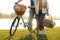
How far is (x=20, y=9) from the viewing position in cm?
288

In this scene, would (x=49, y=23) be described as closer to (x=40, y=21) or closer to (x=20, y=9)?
(x=40, y=21)

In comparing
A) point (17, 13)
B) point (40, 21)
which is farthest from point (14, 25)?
point (40, 21)

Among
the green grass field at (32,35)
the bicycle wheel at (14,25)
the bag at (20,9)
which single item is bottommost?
the green grass field at (32,35)

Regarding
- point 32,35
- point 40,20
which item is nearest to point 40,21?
point 40,20

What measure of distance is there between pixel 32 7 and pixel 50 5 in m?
0.20

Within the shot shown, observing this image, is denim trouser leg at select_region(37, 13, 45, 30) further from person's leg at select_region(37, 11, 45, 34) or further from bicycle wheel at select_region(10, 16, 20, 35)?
bicycle wheel at select_region(10, 16, 20, 35)

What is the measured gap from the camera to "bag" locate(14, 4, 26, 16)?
9.43 ft

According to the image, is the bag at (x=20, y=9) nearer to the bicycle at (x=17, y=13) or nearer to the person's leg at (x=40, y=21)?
the bicycle at (x=17, y=13)

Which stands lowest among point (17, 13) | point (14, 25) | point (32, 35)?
point (32, 35)

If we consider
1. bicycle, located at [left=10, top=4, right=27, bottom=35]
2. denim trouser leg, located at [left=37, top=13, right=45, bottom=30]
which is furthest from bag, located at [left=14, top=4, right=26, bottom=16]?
denim trouser leg, located at [left=37, top=13, right=45, bottom=30]

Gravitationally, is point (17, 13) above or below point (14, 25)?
above

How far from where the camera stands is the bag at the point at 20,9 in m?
2.87

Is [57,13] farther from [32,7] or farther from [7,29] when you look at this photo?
[7,29]

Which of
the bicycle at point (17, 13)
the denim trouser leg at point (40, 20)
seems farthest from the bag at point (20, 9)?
the denim trouser leg at point (40, 20)
